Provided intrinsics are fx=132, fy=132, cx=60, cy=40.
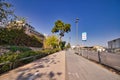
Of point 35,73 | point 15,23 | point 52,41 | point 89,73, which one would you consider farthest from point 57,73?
point 52,41

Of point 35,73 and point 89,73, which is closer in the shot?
point 35,73

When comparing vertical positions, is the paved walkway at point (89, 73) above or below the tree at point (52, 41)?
below

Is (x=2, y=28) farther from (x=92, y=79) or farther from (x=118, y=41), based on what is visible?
(x=118, y=41)

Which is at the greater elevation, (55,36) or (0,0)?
(55,36)

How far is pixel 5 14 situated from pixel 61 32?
4816cm

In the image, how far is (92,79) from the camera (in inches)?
279

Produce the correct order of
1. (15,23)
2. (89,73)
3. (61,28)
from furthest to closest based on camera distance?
(61,28) → (89,73) → (15,23)

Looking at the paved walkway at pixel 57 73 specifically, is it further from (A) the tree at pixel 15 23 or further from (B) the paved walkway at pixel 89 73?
(A) the tree at pixel 15 23

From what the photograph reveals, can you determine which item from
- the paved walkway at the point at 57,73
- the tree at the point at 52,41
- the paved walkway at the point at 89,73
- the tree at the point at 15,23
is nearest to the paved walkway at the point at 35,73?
the paved walkway at the point at 57,73

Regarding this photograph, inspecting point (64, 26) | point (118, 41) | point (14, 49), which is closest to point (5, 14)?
point (14, 49)

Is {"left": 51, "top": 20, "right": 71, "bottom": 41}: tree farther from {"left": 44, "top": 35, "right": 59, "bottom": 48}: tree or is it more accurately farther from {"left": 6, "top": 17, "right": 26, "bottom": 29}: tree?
{"left": 6, "top": 17, "right": 26, "bottom": 29}: tree

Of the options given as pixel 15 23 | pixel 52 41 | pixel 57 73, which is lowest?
pixel 57 73

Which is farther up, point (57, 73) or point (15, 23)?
point (15, 23)

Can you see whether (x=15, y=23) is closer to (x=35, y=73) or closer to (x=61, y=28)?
(x=35, y=73)
